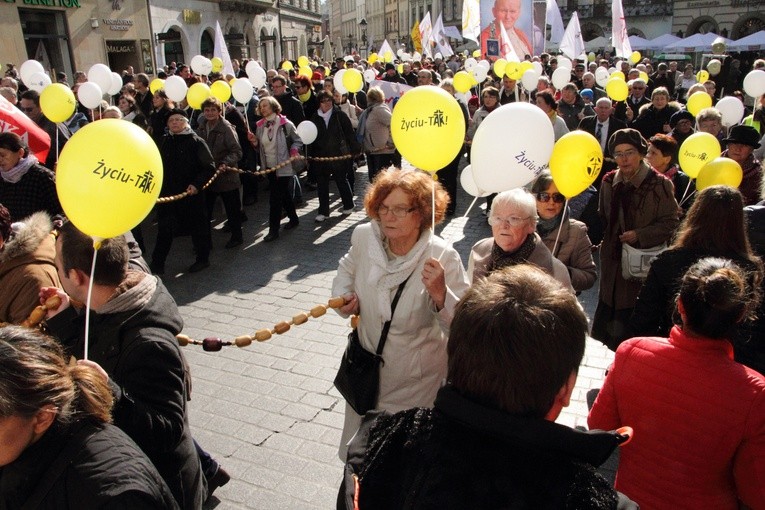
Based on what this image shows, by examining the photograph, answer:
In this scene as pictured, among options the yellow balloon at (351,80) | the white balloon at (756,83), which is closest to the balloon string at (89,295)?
the yellow balloon at (351,80)

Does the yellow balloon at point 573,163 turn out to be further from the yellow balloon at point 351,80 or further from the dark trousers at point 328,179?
the yellow balloon at point 351,80

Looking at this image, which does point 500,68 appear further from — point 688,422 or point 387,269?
point 688,422

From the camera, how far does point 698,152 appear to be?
4.84m

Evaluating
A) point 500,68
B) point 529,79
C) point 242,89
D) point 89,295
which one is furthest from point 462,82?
point 89,295

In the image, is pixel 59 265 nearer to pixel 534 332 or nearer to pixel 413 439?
pixel 413 439

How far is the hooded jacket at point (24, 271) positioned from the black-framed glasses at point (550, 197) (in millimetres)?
3074

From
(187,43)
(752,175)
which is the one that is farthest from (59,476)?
(187,43)

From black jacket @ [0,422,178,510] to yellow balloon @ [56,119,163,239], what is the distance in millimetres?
1072

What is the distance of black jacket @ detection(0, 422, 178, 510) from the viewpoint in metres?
1.49

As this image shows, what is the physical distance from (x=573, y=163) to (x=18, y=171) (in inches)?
163

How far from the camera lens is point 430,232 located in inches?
118

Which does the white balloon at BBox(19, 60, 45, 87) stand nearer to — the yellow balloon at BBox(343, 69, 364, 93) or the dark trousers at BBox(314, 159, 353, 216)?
the yellow balloon at BBox(343, 69, 364, 93)

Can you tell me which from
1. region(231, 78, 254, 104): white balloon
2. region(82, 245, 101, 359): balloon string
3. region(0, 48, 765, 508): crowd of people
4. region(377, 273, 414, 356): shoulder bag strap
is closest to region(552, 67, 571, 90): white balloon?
region(231, 78, 254, 104): white balloon

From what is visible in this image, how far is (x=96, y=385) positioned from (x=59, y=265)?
38.2 inches
